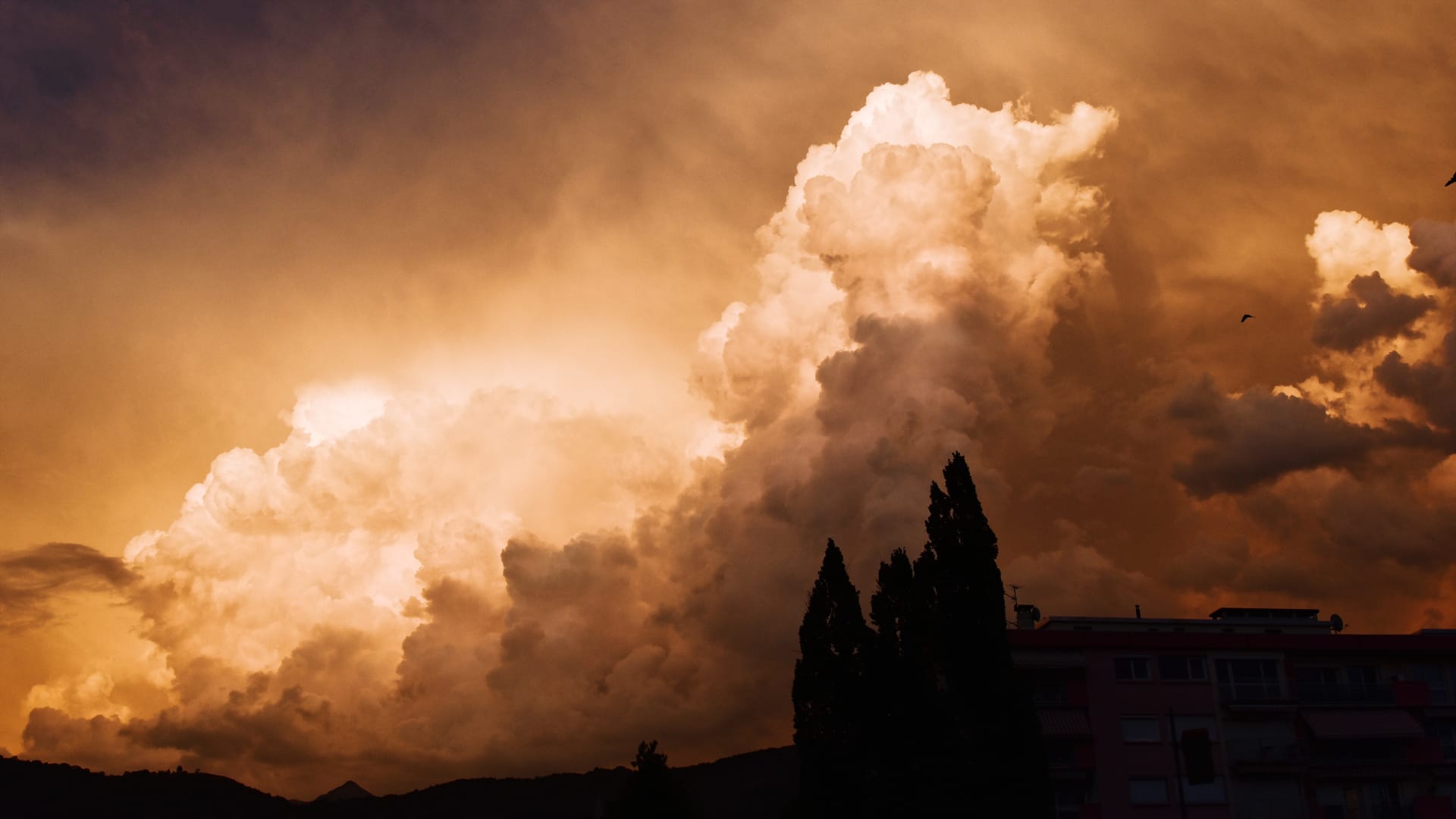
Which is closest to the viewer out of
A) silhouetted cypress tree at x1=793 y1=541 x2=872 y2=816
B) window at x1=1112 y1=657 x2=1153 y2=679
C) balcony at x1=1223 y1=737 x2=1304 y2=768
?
silhouetted cypress tree at x1=793 y1=541 x2=872 y2=816

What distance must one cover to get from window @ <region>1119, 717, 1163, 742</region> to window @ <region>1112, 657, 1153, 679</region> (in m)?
2.31

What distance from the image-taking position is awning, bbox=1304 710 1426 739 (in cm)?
6731

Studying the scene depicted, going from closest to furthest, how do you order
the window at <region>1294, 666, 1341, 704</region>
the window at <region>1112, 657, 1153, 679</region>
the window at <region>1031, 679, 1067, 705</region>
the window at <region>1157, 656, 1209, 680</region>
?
the window at <region>1031, 679, 1067, 705</region> → the window at <region>1112, 657, 1153, 679</region> → the window at <region>1157, 656, 1209, 680</region> → the window at <region>1294, 666, 1341, 704</region>

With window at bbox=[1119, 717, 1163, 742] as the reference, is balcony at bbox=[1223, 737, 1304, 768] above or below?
below

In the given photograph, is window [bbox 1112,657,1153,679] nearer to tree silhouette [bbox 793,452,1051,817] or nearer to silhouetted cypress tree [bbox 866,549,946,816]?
tree silhouette [bbox 793,452,1051,817]

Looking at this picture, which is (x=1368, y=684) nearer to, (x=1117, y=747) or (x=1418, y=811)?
(x=1418, y=811)

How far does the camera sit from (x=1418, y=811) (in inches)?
2640

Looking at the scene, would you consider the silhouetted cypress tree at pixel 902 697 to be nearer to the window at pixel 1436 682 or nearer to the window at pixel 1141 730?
the window at pixel 1141 730

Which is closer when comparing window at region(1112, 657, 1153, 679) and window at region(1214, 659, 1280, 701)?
window at region(1112, 657, 1153, 679)

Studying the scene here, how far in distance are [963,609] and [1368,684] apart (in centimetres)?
2939

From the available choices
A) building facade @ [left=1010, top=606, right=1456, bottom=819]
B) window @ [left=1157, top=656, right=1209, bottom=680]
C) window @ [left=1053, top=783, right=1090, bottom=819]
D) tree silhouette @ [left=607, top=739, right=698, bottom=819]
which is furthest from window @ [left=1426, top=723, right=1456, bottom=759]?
tree silhouette @ [left=607, top=739, right=698, bottom=819]

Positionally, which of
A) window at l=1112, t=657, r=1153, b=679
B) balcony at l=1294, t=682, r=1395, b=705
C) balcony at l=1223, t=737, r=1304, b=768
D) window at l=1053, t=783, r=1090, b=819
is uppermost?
window at l=1112, t=657, r=1153, b=679

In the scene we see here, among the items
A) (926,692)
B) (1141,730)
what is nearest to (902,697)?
→ (926,692)

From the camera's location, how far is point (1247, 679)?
69375 millimetres
